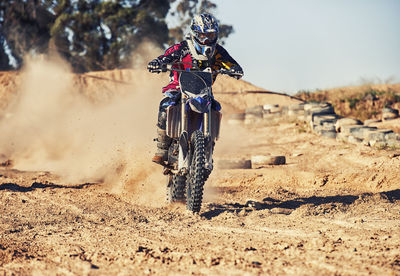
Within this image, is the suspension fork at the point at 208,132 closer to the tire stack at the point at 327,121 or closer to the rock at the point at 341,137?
the tire stack at the point at 327,121

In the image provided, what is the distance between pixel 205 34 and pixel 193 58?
1.42 feet

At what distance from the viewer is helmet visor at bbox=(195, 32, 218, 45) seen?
21.7ft

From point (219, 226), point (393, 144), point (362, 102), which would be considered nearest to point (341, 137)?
point (393, 144)

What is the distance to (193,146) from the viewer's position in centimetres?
657

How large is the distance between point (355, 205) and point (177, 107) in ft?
8.90

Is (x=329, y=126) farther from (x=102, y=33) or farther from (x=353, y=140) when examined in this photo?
(x=102, y=33)

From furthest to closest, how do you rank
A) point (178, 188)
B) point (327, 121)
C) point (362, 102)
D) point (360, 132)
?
point (362, 102), point (327, 121), point (360, 132), point (178, 188)

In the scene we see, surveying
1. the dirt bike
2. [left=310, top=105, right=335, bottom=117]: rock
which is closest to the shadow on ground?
the dirt bike

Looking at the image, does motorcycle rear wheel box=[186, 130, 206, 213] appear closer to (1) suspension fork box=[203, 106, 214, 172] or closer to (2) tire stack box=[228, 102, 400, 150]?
(1) suspension fork box=[203, 106, 214, 172]

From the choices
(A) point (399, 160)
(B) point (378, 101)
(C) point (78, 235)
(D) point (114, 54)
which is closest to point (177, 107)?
(C) point (78, 235)

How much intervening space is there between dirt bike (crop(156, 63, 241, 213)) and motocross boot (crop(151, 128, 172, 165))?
185 millimetres

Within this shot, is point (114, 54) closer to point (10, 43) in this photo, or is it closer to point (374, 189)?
point (10, 43)

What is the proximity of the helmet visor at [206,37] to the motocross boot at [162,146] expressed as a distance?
4.44 feet

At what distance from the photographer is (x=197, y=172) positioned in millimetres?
6172
